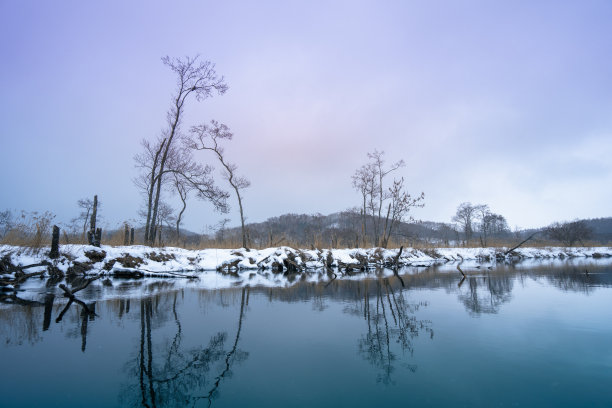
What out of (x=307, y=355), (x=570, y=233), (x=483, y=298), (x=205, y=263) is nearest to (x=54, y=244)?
(x=205, y=263)

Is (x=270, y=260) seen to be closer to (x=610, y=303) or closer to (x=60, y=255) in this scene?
(x=60, y=255)

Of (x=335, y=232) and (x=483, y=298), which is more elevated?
(x=335, y=232)

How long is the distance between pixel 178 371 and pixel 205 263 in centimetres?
1218

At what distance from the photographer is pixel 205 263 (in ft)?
45.9

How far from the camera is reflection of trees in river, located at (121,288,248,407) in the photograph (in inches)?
80.7

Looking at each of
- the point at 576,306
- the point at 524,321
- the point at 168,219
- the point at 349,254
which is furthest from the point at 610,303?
the point at 168,219

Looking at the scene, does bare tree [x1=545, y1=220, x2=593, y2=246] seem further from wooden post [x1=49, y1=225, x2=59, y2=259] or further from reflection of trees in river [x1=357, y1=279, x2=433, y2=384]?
wooden post [x1=49, y1=225, x2=59, y2=259]

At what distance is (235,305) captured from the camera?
5.52 m

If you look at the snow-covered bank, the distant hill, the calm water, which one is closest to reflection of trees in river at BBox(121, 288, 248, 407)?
the calm water

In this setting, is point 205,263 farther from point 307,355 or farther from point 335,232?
point 335,232

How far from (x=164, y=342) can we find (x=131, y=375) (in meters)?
0.84

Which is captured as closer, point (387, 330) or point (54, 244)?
point (387, 330)

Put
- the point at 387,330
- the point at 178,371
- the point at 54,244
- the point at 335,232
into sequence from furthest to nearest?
the point at 335,232 < the point at 54,244 < the point at 387,330 < the point at 178,371

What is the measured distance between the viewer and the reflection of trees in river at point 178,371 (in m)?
2.05
